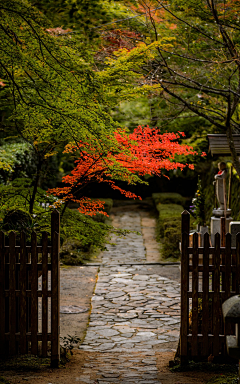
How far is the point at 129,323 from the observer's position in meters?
8.42

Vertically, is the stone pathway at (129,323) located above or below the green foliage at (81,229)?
below

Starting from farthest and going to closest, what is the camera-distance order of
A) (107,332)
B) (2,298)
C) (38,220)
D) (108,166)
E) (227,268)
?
1. (107,332)
2. (38,220)
3. (108,166)
4. (2,298)
5. (227,268)

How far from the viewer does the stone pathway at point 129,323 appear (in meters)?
5.84

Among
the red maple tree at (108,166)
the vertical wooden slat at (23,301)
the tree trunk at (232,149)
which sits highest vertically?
the tree trunk at (232,149)

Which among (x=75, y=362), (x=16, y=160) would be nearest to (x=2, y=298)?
(x=75, y=362)

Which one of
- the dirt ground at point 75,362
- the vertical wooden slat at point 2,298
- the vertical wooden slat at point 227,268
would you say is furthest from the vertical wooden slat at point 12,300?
the vertical wooden slat at point 227,268

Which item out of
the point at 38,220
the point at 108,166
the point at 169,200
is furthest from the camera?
the point at 169,200

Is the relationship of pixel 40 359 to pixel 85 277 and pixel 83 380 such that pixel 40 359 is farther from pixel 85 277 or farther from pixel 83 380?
pixel 85 277

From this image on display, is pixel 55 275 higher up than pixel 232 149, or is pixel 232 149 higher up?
pixel 232 149

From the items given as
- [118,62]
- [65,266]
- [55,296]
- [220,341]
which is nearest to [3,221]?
[55,296]

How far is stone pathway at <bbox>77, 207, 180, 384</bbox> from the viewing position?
19.2ft

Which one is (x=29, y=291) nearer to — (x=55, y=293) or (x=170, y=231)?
(x=55, y=293)

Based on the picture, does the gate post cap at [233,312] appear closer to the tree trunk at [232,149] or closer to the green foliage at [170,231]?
the tree trunk at [232,149]

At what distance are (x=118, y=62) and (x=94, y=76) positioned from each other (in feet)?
2.29
